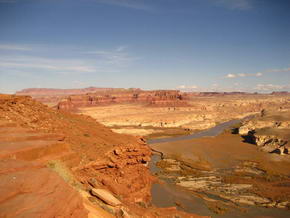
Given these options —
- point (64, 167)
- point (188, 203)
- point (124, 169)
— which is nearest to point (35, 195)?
point (64, 167)

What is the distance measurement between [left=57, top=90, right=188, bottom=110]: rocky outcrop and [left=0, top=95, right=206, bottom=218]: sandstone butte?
3859 inches

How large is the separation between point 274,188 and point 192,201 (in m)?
9.50

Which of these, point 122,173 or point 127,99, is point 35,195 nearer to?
point 122,173

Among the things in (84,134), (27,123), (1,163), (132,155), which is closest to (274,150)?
(132,155)

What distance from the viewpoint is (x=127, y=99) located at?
153500 mm

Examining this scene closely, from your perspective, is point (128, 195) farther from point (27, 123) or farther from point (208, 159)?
point (208, 159)

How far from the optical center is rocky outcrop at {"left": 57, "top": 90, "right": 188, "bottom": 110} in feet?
413

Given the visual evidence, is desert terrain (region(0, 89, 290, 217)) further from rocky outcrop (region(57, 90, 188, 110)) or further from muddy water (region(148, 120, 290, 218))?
rocky outcrop (region(57, 90, 188, 110))

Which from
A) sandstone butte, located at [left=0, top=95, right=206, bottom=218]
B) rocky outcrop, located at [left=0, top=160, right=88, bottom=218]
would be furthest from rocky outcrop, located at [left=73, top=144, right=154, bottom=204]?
rocky outcrop, located at [left=0, top=160, right=88, bottom=218]

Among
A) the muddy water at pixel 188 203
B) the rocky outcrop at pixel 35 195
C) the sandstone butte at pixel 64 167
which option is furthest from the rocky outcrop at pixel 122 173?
the rocky outcrop at pixel 35 195

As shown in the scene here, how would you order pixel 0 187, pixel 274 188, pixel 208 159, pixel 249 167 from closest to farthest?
pixel 0 187 < pixel 274 188 < pixel 249 167 < pixel 208 159

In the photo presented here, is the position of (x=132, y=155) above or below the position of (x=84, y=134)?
below

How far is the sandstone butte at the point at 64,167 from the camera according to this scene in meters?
7.63

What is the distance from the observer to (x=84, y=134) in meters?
20.6
